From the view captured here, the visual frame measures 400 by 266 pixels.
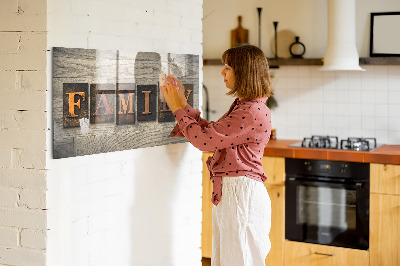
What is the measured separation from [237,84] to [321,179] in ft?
5.99

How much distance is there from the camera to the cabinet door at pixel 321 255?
14.1ft

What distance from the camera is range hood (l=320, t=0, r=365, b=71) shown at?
4.59m

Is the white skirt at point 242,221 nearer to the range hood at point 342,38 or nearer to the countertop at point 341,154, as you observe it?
the countertop at point 341,154

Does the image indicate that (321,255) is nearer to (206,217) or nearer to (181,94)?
(206,217)

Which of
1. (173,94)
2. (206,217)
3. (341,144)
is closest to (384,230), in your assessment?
(341,144)

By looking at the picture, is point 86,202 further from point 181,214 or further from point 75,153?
point 181,214

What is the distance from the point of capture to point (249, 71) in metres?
2.77

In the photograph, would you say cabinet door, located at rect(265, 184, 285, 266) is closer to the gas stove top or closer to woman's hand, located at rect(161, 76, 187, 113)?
the gas stove top

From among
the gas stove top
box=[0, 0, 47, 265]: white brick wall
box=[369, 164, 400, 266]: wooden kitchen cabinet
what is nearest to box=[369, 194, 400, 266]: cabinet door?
box=[369, 164, 400, 266]: wooden kitchen cabinet

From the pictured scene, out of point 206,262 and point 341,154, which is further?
point 206,262

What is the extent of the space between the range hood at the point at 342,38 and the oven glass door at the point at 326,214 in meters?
0.92

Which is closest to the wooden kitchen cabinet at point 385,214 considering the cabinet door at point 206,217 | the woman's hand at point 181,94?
the cabinet door at point 206,217

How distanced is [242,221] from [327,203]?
5.81ft

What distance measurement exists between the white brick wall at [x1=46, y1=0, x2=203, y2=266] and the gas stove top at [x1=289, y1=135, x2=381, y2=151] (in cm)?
156
